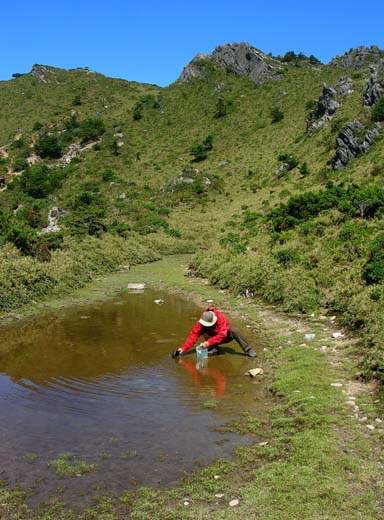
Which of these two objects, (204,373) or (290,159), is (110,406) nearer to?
(204,373)

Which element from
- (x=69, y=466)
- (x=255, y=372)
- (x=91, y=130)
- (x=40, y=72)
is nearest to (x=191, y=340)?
(x=255, y=372)

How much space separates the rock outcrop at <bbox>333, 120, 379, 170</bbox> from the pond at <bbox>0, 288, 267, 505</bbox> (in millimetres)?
29051

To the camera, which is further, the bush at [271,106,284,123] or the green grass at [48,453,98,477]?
the bush at [271,106,284,123]

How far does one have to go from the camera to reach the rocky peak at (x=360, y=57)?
68562 mm

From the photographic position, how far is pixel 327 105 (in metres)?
51.9

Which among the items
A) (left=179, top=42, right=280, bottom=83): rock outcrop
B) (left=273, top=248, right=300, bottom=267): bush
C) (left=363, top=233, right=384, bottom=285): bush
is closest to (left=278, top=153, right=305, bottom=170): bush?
(left=273, top=248, right=300, bottom=267): bush

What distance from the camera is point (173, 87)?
8394cm

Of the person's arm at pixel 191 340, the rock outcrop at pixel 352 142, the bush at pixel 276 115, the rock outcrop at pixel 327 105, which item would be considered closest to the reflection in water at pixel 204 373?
the person's arm at pixel 191 340

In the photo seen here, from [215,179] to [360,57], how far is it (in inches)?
1376

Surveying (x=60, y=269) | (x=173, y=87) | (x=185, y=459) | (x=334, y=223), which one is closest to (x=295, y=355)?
(x=185, y=459)

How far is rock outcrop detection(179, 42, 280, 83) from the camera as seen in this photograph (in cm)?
7850

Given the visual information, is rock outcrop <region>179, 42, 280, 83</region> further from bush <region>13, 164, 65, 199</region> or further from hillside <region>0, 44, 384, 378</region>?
bush <region>13, 164, 65, 199</region>

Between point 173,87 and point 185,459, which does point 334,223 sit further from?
point 173,87

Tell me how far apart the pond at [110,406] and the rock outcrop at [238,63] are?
237 feet
